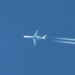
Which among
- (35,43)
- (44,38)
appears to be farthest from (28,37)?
(44,38)

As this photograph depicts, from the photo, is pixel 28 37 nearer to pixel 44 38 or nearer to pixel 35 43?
pixel 35 43

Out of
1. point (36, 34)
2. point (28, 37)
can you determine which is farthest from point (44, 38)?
point (28, 37)

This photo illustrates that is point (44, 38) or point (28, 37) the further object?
point (28, 37)

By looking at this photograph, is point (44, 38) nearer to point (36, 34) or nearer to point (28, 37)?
point (36, 34)
